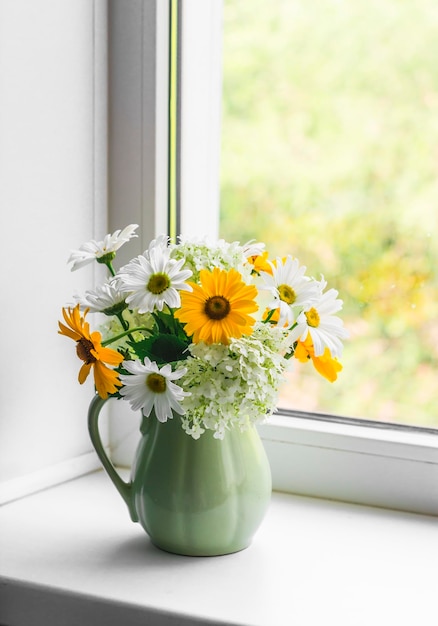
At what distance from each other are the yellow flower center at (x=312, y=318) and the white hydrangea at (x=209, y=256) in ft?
0.26

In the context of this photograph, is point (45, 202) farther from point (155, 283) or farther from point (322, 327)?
point (322, 327)

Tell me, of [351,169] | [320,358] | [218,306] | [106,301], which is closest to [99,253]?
[106,301]

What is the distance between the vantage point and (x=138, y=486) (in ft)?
3.02

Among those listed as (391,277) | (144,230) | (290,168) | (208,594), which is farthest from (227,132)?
(208,594)

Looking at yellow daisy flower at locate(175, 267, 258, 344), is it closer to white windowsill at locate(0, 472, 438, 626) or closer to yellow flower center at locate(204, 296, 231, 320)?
yellow flower center at locate(204, 296, 231, 320)

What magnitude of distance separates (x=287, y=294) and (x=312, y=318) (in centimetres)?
4

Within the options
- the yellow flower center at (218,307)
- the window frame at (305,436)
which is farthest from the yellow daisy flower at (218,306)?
the window frame at (305,436)

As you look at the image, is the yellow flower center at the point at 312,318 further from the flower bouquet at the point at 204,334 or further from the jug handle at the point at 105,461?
the jug handle at the point at 105,461

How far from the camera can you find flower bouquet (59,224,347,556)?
0.81 meters

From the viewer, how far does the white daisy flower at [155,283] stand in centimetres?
81

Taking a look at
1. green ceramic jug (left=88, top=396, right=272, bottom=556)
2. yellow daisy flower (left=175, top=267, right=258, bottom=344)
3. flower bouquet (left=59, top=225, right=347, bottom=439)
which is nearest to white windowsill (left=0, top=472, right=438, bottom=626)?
green ceramic jug (left=88, top=396, right=272, bottom=556)

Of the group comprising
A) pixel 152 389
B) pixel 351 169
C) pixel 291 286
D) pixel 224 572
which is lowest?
pixel 224 572

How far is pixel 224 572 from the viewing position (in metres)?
0.89

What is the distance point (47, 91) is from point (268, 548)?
0.68m
